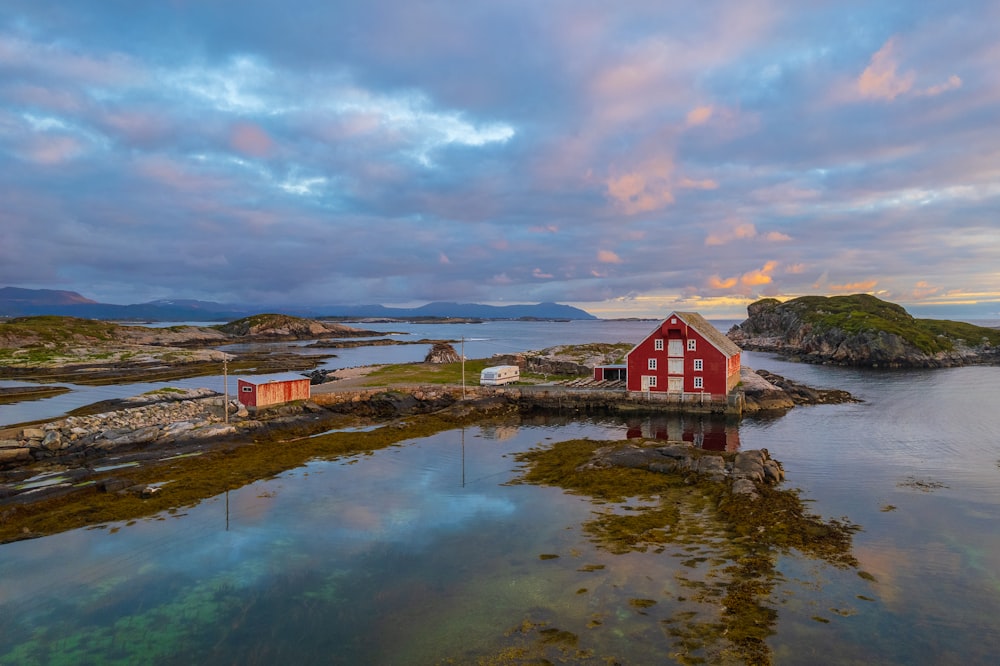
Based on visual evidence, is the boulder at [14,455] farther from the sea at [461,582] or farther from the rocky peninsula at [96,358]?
the rocky peninsula at [96,358]

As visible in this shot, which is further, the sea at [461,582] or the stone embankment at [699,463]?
the stone embankment at [699,463]

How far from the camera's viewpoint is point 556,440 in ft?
143

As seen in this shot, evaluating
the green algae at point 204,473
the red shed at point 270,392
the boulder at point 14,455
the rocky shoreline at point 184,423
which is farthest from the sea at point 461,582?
the red shed at point 270,392

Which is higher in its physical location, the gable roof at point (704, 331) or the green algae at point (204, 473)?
the gable roof at point (704, 331)

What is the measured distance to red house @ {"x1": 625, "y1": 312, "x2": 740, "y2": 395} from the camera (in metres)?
55.1

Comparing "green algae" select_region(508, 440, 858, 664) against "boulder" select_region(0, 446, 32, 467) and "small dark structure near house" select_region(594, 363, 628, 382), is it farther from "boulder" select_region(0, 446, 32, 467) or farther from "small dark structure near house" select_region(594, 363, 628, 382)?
"boulder" select_region(0, 446, 32, 467)

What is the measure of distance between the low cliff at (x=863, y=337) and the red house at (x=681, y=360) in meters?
73.1

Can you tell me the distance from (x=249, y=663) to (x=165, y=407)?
132ft

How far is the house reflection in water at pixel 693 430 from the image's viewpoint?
144 ft

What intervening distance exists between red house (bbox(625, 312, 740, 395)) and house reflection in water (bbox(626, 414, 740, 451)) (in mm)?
4219

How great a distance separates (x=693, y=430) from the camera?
48.3 metres

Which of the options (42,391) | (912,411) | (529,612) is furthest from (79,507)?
(912,411)

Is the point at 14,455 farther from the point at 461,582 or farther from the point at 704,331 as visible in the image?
the point at 704,331

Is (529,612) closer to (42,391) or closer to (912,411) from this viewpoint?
(912,411)
